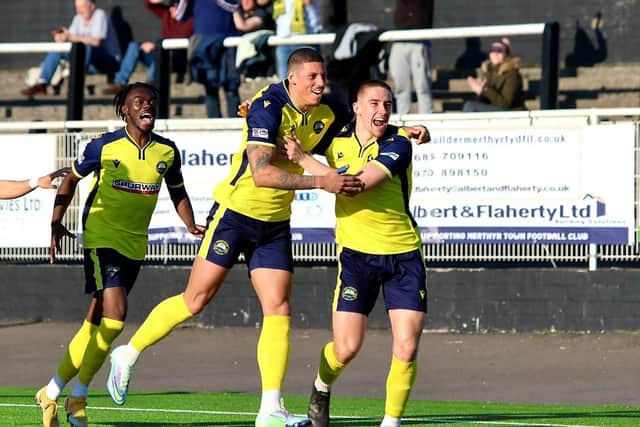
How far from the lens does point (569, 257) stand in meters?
16.2

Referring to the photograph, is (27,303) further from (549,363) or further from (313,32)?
(549,363)

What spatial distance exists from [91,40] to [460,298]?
8.08m

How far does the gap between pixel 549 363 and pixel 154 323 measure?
6.01 meters

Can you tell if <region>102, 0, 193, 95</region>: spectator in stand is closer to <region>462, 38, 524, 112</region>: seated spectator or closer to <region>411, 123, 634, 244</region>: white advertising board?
<region>462, 38, 524, 112</region>: seated spectator

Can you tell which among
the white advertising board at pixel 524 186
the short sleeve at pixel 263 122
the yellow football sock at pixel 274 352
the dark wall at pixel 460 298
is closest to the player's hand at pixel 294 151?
the short sleeve at pixel 263 122

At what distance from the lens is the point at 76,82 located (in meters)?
18.9

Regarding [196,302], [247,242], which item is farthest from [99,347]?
[247,242]

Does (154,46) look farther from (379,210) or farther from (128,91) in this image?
(379,210)

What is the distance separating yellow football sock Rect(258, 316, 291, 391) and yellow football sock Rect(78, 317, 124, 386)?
1144mm

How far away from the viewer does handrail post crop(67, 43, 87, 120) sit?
1873cm

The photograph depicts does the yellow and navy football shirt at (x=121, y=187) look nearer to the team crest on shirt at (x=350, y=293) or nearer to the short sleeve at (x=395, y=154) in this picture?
the team crest on shirt at (x=350, y=293)

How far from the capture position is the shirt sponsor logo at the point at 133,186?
10.7m

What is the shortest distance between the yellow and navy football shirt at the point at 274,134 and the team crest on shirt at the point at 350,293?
0.70 m

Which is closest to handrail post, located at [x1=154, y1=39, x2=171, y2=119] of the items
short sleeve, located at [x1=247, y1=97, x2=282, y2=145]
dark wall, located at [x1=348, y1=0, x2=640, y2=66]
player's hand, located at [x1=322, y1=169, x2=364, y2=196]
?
dark wall, located at [x1=348, y1=0, x2=640, y2=66]
